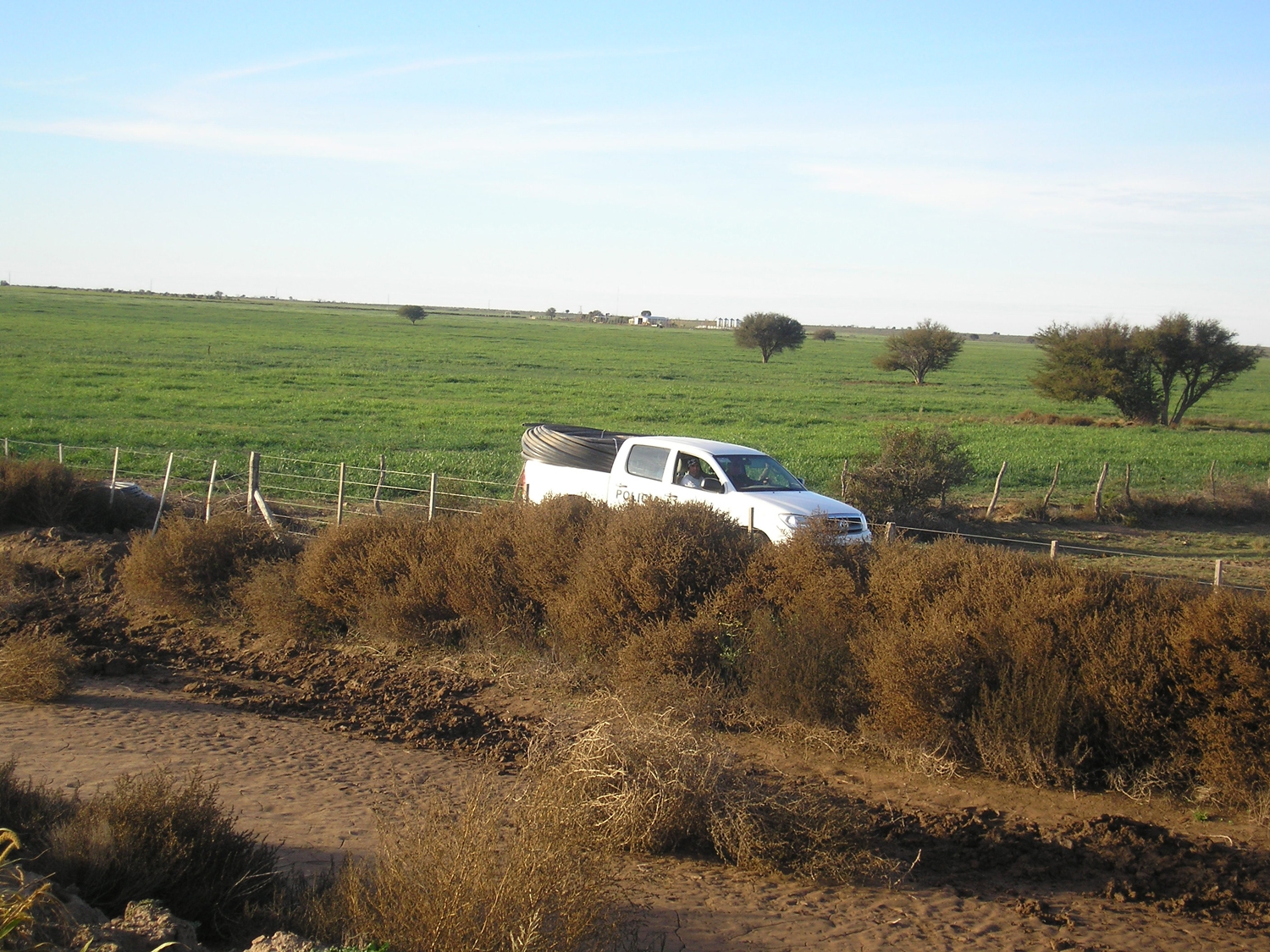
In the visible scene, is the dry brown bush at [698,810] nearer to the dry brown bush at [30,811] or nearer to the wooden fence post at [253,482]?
the dry brown bush at [30,811]

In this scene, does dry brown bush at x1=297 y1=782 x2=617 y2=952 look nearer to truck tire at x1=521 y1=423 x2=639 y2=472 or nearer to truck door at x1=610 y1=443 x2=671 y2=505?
truck door at x1=610 y1=443 x2=671 y2=505

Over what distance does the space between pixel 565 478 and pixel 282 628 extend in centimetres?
408

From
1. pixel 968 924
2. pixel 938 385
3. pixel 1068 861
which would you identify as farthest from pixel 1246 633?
pixel 938 385

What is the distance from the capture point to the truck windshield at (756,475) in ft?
40.7

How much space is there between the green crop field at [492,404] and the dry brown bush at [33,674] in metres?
12.4

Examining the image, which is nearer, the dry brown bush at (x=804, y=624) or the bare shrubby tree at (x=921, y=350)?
the dry brown bush at (x=804, y=624)

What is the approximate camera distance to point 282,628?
37.8ft

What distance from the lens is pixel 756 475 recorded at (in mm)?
12750

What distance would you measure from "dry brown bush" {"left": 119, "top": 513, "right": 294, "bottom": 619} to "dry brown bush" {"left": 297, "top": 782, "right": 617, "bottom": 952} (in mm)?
8499

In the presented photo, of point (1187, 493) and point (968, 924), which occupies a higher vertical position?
point (1187, 493)

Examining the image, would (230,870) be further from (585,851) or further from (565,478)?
(565,478)

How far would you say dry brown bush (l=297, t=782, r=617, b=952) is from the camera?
3.89 m

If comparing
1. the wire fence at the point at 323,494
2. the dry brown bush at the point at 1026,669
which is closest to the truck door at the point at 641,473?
→ the wire fence at the point at 323,494

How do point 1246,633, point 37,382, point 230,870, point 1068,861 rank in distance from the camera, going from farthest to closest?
1. point 37,382
2. point 1246,633
3. point 1068,861
4. point 230,870
